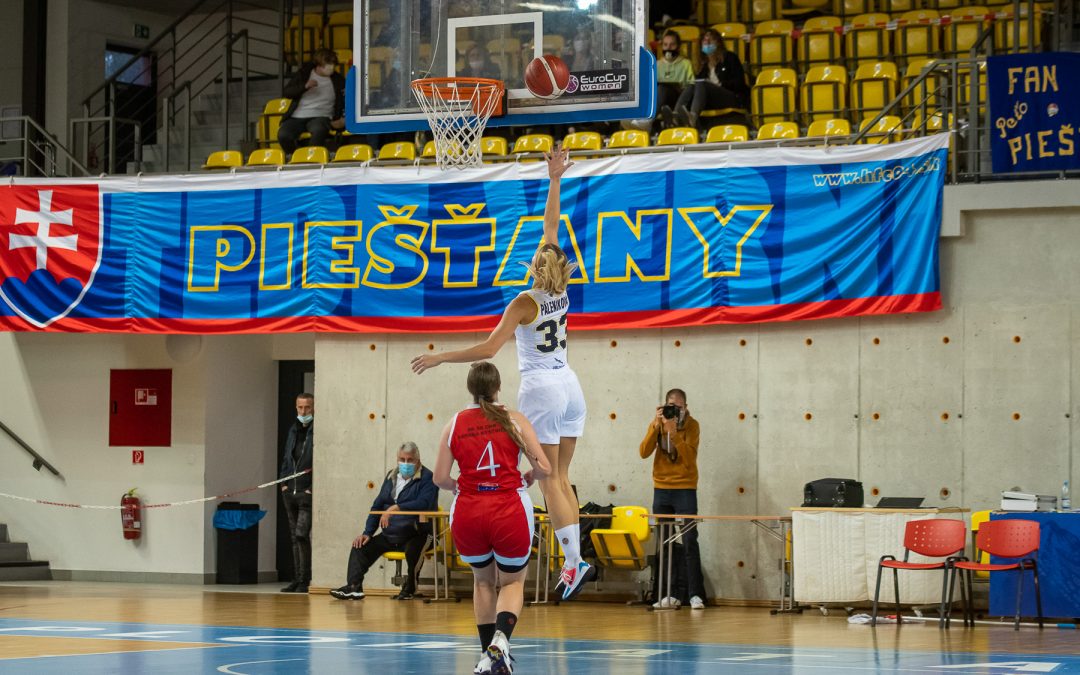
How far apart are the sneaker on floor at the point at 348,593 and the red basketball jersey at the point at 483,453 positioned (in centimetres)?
816

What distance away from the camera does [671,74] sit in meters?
17.5

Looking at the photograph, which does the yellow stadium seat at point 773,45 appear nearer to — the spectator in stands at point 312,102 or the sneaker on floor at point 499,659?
the spectator in stands at point 312,102

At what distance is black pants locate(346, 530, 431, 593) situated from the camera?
1548cm

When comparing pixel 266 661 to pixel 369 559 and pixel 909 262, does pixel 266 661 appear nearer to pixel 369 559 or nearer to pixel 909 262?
pixel 369 559

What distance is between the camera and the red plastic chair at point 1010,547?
40.4 feet

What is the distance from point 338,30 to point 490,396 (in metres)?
14.6

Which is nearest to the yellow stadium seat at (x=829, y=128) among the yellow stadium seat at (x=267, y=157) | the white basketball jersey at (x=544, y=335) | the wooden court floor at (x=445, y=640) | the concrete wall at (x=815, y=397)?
the concrete wall at (x=815, y=397)

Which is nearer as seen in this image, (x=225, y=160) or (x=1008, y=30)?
(x=1008, y=30)

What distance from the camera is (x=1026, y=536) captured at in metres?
12.4

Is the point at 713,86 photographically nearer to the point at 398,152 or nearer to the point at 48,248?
the point at 398,152

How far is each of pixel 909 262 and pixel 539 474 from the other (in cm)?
737

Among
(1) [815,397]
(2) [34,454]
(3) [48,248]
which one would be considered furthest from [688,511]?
(2) [34,454]

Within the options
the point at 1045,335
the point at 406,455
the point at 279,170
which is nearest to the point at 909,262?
the point at 1045,335

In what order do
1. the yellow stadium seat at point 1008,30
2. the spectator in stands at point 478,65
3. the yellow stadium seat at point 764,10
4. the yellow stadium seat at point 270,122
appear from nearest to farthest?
the spectator in stands at point 478,65 < the yellow stadium seat at point 1008,30 < the yellow stadium seat at point 270,122 < the yellow stadium seat at point 764,10
